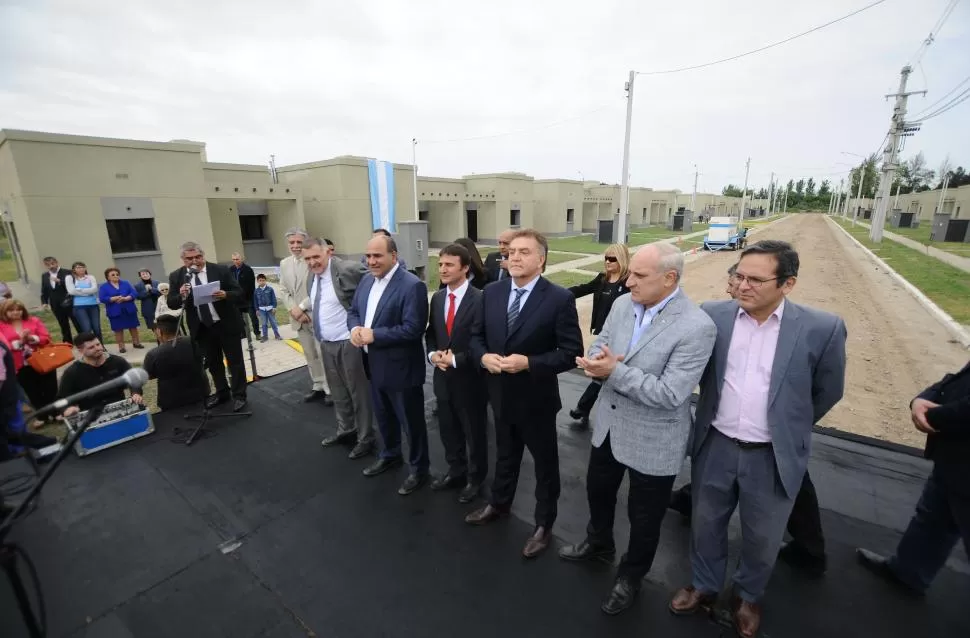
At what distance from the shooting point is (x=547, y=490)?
2.73 metres

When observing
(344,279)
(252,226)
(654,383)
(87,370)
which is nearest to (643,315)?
(654,383)

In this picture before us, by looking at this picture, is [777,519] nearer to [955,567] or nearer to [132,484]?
[955,567]

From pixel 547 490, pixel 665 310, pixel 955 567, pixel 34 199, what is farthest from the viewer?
pixel 34 199

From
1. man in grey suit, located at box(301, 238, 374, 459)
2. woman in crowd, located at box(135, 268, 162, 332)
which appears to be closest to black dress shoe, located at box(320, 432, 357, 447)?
man in grey suit, located at box(301, 238, 374, 459)

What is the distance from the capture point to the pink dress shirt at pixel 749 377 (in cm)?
202

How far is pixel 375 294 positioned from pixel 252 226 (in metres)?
17.8

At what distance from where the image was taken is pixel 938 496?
2.29m

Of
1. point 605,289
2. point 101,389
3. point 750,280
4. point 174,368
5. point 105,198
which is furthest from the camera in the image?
point 105,198

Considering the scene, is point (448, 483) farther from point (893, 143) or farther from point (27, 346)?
point (893, 143)

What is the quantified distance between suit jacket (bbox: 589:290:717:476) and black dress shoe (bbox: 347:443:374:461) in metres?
2.37

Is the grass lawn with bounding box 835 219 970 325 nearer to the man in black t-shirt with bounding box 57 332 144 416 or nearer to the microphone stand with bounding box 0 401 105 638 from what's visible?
the microphone stand with bounding box 0 401 105 638

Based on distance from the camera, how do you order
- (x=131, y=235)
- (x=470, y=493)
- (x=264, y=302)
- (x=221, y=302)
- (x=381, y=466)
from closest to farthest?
(x=470, y=493) → (x=381, y=466) → (x=221, y=302) → (x=264, y=302) → (x=131, y=235)

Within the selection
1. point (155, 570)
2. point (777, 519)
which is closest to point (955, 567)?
point (777, 519)

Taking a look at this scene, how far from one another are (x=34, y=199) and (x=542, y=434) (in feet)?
48.8
